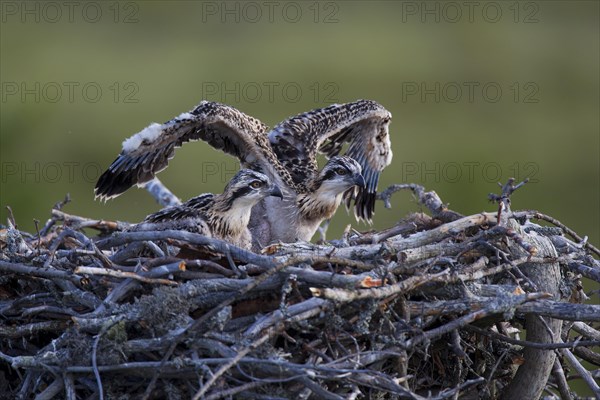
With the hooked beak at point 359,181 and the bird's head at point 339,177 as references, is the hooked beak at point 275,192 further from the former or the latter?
the hooked beak at point 359,181

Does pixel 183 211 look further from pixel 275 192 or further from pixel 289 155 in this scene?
pixel 289 155

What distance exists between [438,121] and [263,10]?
390cm

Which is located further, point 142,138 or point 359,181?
point 359,181

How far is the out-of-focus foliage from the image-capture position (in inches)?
732

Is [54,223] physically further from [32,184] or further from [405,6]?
[405,6]

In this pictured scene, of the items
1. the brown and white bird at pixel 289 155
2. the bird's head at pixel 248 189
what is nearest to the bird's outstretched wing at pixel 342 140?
the brown and white bird at pixel 289 155

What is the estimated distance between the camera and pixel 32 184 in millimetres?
18578

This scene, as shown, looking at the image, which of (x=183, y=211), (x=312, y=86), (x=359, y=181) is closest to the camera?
(x=183, y=211)

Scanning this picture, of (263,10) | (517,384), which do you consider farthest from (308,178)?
(263,10)

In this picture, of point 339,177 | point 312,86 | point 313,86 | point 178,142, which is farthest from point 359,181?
point 313,86

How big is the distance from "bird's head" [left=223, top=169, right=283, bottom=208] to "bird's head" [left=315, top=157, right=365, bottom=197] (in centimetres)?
56

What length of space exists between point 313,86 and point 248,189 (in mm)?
12201

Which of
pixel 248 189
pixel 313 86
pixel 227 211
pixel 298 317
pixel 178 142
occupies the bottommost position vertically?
pixel 313 86

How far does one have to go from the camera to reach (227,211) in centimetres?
808
